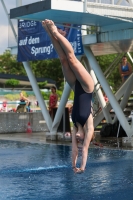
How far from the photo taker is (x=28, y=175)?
11297 millimetres

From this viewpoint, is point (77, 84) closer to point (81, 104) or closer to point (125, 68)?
point (81, 104)

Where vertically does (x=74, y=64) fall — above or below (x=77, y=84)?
above

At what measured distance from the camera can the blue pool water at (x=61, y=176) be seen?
29.8 feet

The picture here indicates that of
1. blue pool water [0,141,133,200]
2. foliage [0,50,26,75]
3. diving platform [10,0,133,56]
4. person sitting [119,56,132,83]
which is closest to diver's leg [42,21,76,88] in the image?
blue pool water [0,141,133,200]

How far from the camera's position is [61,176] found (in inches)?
436

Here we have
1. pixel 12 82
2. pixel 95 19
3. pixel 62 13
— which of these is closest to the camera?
pixel 62 13

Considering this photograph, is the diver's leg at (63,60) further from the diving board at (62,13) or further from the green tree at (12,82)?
the green tree at (12,82)

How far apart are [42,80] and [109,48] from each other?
47200 millimetres

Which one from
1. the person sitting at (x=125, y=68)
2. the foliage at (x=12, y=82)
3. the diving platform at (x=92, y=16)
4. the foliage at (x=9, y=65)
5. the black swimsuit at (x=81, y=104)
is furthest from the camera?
the foliage at (x=9, y=65)

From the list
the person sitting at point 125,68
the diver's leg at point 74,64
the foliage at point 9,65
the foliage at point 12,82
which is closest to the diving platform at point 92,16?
the person sitting at point 125,68

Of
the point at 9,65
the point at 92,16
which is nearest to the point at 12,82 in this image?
the point at 9,65

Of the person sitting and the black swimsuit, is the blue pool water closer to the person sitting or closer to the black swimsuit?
the black swimsuit

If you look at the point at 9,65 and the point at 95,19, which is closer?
the point at 95,19

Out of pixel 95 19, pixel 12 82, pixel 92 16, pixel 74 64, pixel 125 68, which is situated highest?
pixel 74 64
